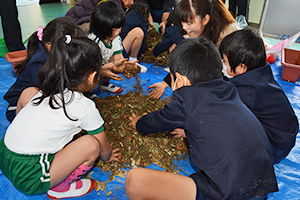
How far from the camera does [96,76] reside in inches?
49.0

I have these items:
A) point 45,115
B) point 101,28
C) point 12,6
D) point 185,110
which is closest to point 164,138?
point 185,110

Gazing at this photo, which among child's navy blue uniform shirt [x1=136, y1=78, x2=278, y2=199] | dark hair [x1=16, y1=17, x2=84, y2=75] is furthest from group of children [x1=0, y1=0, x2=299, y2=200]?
dark hair [x1=16, y1=17, x2=84, y2=75]

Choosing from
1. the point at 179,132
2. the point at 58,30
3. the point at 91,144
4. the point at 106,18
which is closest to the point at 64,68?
the point at 91,144

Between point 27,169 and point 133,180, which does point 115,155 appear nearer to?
point 133,180

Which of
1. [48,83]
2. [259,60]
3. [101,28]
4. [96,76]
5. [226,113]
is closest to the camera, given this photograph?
[226,113]

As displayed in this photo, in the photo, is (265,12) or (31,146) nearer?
(31,146)

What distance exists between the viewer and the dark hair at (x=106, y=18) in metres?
1.90

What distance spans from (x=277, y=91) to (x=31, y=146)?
136 cm

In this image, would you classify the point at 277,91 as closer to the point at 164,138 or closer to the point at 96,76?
the point at 164,138

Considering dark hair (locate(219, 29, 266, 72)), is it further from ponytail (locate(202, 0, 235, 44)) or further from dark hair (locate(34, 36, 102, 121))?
dark hair (locate(34, 36, 102, 121))

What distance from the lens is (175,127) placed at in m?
1.13

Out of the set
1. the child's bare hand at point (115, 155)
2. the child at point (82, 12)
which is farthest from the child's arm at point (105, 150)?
the child at point (82, 12)

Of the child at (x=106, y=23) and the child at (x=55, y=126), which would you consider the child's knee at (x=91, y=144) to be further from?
the child at (x=106, y=23)

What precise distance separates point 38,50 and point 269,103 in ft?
5.05
